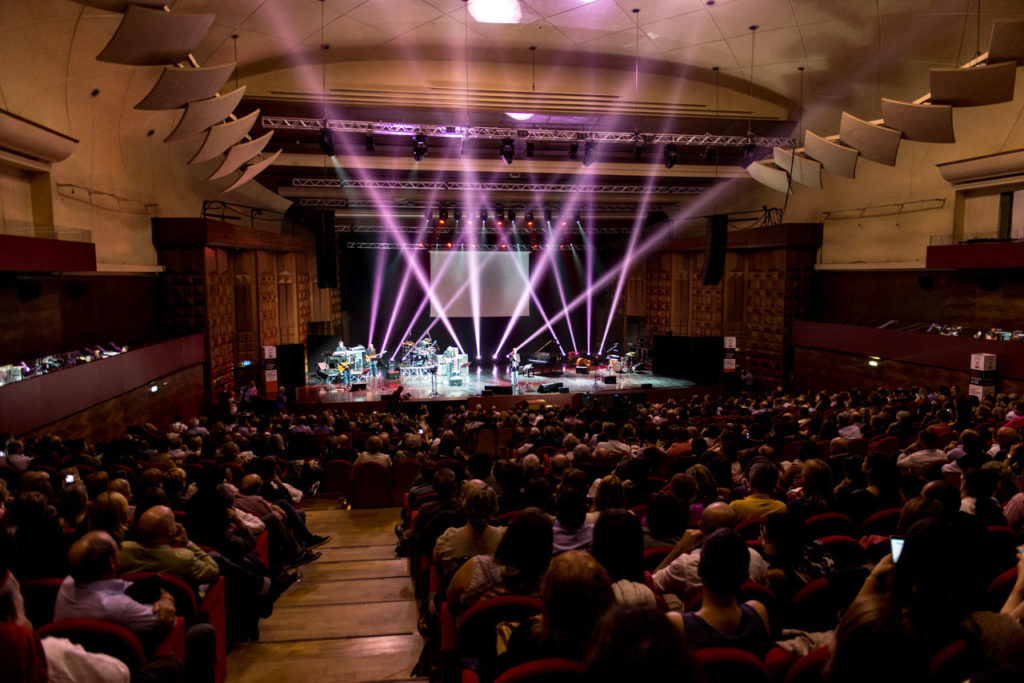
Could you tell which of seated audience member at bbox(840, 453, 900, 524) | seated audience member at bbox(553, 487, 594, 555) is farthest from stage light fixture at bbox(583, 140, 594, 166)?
seated audience member at bbox(553, 487, 594, 555)

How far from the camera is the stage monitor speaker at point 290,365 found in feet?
53.3

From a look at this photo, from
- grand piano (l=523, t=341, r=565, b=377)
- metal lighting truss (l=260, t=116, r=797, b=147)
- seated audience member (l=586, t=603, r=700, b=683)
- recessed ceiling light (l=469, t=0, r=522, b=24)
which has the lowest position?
grand piano (l=523, t=341, r=565, b=377)

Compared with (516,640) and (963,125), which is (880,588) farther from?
(963,125)

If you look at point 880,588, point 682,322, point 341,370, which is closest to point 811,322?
point 682,322

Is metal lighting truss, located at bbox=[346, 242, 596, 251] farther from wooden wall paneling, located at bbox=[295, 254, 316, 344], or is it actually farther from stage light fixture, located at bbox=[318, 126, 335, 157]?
stage light fixture, located at bbox=[318, 126, 335, 157]

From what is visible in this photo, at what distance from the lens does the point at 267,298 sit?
1680cm

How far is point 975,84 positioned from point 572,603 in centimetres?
887

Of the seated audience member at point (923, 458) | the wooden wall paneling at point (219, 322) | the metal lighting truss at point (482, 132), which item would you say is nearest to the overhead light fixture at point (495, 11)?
the metal lighting truss at point (482, 132)

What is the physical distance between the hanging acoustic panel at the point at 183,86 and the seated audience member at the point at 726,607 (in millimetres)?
7423

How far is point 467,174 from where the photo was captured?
1714cm

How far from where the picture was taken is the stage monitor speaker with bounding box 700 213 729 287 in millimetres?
16047

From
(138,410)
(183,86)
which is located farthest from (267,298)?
(183,86)

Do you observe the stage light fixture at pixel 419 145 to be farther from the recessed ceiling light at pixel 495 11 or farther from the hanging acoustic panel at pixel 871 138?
the hanging acoustic panel at pixel 871 138

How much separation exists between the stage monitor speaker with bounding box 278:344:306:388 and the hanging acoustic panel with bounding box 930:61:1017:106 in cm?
1417
